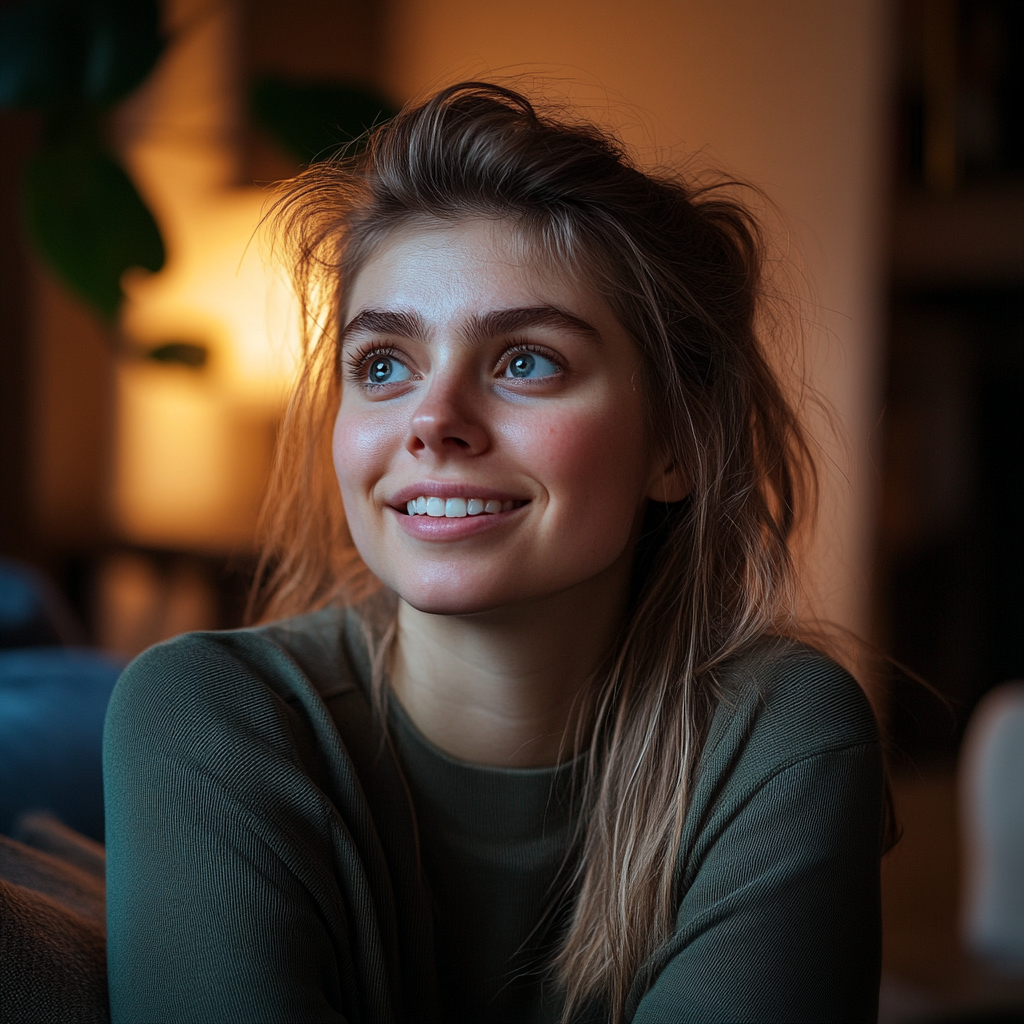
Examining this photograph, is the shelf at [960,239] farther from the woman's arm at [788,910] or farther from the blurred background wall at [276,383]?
the woman's arm at [788,910]

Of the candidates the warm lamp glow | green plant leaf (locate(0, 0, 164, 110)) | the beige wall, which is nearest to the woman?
green plant leaf (locate(0, 0, 164, 110))

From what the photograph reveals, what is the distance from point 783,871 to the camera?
0.92 m

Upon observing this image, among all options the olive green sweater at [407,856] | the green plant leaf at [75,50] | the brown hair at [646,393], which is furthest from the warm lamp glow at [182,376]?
the olive green sweater at [407,856]

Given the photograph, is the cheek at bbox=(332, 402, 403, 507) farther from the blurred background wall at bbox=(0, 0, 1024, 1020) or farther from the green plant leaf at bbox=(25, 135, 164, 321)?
the blurred background wall at bbox=(0, 0, 1024, 1020)

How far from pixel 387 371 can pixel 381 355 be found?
0.02 meters

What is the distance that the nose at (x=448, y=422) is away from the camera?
3.10 ft

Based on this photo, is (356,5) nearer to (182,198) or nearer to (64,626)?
(182,198)

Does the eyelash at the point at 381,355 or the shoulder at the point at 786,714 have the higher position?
the eyelash at the point at 381,355

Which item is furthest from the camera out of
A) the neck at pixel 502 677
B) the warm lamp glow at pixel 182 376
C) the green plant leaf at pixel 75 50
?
the warm lamp glow at pixel 182 376

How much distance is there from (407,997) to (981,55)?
3721 mm

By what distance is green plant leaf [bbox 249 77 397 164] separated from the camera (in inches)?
76.8

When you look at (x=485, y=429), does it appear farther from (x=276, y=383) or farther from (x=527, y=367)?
(x=276, y=383)

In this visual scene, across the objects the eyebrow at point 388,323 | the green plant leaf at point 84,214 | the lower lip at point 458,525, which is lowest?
the lower lip at point 458,525

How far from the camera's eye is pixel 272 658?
1.05 m
